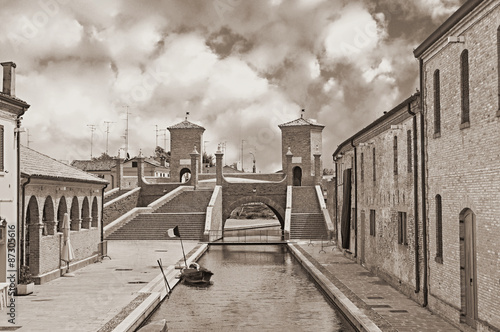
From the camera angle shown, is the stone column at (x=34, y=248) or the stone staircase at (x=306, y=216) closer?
the stone column at (x=34, y=248)

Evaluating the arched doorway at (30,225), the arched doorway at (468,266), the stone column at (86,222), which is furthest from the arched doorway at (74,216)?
the arched doorway at (468,266)

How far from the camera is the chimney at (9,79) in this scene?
19.2 metres

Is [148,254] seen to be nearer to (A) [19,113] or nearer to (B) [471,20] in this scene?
(A) [19,113]

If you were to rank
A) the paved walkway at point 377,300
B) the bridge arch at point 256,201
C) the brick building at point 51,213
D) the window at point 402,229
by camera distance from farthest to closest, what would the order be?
the bridge arch at point 256,201 < the brick building at point 51,213 < the window at point 402,229 < the paved walkway at point 377,300

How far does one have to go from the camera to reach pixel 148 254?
3084 cm

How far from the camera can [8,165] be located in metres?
18.0

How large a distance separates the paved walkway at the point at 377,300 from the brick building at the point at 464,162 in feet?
1.88

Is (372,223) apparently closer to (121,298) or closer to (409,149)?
(409,149)

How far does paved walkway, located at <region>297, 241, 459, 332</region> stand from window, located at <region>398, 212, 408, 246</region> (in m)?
1.64

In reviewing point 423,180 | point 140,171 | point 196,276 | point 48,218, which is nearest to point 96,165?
point 140,171

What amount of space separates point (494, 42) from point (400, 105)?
6.68 m

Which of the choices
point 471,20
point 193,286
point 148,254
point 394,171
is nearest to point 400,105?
point 394,171

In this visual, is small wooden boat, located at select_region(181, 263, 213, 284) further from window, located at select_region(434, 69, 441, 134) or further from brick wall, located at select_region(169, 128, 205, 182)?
brick wall, located at select_region(169, 128, 205, 182)

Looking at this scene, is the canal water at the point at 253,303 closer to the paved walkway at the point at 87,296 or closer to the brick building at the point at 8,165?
the paved walkway at the point at 87,296
